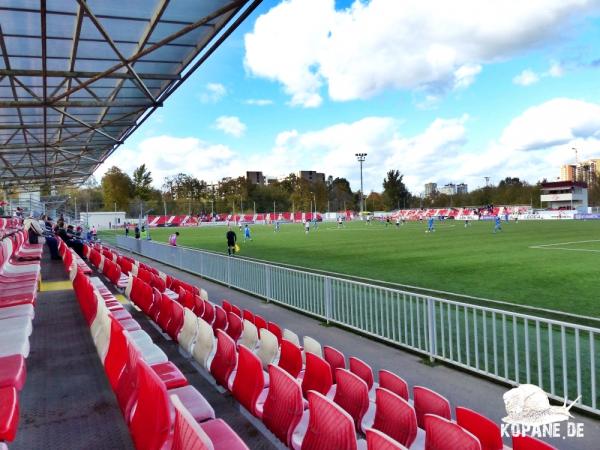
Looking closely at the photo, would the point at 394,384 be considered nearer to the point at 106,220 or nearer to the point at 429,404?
the point at 429,404

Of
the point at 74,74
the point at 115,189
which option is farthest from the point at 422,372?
the point at 115,189

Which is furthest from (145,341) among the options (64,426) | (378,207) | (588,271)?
(378,207)

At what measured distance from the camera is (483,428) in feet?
9.46

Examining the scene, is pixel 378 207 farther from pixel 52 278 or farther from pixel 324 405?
pixel 324 405

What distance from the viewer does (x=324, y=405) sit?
2.76m

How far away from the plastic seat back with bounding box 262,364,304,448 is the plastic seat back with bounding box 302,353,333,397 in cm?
58

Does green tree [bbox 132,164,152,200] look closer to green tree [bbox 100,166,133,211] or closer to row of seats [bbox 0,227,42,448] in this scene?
green tree [bbox 100,166,133,211]

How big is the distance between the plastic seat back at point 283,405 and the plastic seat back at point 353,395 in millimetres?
501

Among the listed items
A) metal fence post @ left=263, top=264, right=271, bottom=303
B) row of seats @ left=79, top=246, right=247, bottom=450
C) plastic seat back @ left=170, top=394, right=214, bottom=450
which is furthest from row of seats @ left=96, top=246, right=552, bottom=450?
metal fence post @ left=263, top=264, right=271, bottom=303

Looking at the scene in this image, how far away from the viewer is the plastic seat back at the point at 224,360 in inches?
170

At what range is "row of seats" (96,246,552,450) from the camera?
275 cm

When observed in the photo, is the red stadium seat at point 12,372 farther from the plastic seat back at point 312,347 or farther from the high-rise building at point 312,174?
the high-rise building at point 312,174

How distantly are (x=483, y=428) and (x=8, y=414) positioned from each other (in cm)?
292

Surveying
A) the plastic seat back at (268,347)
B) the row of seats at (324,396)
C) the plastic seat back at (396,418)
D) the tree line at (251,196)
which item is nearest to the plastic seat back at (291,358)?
the row of seats at (324,396)
